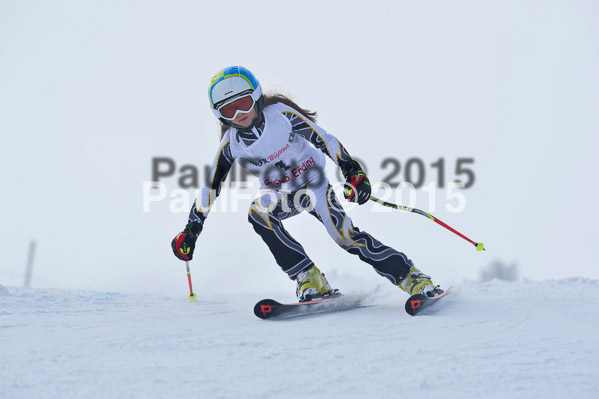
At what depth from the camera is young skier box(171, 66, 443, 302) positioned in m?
3.37

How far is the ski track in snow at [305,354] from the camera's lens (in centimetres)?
154

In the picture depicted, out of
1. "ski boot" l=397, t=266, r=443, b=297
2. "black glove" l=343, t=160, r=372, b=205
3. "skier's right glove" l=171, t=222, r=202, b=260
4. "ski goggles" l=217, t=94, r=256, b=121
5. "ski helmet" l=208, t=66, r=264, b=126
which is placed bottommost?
"ski boot" l=397, t=266, r=443, b=297

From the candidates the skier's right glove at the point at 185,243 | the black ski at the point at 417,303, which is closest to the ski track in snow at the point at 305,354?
the black ski at the point at 417,303

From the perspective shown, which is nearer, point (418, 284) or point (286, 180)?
point (418, 284)

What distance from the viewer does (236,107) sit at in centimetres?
332

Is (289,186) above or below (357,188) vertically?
above

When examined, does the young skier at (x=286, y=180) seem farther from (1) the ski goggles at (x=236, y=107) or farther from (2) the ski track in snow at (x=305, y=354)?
(2) the ski track in snow at (x=305, y=354)

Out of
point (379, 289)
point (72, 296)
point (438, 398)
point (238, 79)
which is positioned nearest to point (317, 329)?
point (438, 398)

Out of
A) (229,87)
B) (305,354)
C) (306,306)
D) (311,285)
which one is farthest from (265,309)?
(229,87)

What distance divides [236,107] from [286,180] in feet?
2.31

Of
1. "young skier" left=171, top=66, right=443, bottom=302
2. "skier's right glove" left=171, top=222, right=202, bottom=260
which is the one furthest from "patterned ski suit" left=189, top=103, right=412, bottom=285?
"skier's right glove" left=171, top=222, right=202, bottom=260

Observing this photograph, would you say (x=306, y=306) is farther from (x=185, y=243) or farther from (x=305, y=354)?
(x=305, y=354)

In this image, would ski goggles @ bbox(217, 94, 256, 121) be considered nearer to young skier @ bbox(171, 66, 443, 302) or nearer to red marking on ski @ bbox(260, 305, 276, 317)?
young skier @ bbox(171, 66, 443, 302)

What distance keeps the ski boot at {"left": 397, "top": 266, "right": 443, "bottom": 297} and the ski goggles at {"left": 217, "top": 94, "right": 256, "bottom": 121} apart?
1730mm
